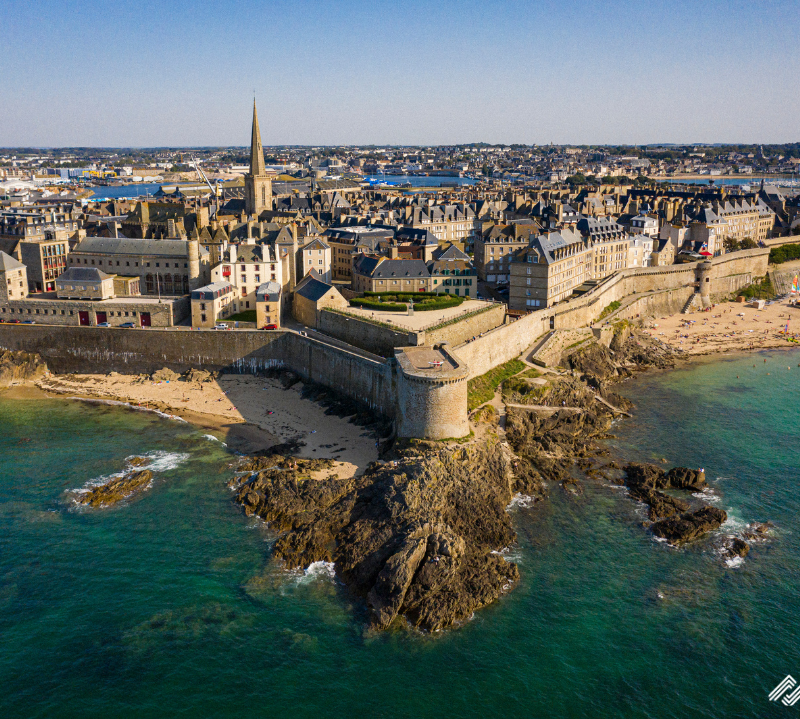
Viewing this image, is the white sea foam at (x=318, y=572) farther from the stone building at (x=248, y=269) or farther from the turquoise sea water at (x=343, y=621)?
the stone building at (x=248, y=269)

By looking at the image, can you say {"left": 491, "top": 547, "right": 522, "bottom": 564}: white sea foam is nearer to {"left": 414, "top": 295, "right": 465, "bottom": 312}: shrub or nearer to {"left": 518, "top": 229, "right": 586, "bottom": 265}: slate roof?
{"left": 414, "top": 295, "right": 465, "bottom": 312}: shrub

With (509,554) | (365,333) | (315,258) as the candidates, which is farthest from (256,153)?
(509,554)

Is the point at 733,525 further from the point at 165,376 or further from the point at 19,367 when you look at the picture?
the point at 19,367

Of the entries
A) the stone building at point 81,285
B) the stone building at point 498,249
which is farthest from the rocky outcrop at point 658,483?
the stone building at point 81,285

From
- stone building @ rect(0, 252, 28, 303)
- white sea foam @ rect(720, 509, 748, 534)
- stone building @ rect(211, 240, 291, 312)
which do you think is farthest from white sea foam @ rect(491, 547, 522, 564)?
stone building @ rect(0, 252, 28, 303)

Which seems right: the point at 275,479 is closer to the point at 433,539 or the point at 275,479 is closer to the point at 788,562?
the point at 433,539

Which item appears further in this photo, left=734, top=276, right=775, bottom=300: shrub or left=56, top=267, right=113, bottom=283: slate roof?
left=734, top=276, right=775, bottom=300: shrub
